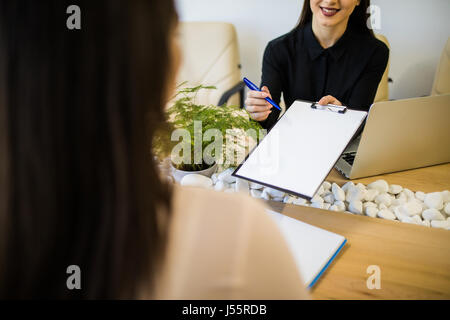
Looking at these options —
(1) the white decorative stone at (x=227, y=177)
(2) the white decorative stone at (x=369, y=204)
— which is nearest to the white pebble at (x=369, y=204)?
(2) the white decorative stone at (x=369, y=204)

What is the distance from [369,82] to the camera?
4.55 ft

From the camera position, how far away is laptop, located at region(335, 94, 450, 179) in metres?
0.78

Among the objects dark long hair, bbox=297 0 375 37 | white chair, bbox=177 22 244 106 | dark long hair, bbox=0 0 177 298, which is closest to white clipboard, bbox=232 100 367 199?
dark long hair, bbox=0 0 177 298

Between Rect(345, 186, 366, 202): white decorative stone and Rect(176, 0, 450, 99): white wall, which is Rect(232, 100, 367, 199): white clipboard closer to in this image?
Rect(345, 186, 366, 202): white decorative stone

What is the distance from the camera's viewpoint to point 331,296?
0.54 m

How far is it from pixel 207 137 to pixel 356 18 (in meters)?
1.02

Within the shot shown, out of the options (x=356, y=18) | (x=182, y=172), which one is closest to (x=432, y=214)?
(x=182, y=172)

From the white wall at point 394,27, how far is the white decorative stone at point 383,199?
1.60 metres

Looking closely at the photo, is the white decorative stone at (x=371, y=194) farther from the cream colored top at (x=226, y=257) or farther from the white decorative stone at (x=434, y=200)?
the cream colored top at (x=226, y=257)

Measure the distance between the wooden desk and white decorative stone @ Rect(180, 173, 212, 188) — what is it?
176 millimetres

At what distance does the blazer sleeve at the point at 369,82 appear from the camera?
1.37 metres

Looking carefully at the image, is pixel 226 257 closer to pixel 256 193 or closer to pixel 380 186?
pixel 256 193

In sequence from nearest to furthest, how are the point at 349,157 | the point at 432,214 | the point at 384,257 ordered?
the point at 384,257 < the point at 432,214 < the point at 349,157

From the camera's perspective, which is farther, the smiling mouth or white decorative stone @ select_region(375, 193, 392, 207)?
the smiling mouth
